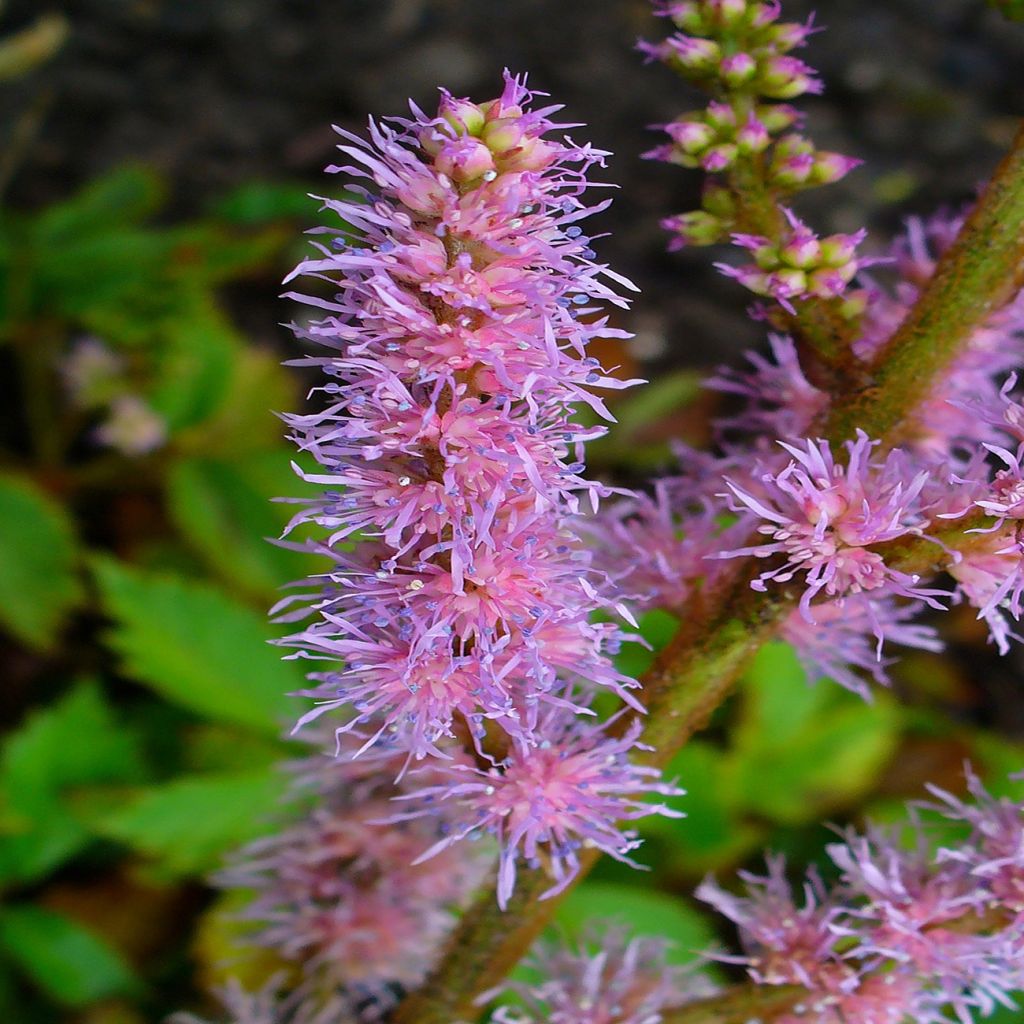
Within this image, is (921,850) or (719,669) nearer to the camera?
(719,669)

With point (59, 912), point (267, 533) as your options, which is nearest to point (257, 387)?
point (267, 533)

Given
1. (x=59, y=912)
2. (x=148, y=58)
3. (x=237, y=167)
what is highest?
(x=148, y=58)

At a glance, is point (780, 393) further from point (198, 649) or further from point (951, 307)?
point (198, 649)

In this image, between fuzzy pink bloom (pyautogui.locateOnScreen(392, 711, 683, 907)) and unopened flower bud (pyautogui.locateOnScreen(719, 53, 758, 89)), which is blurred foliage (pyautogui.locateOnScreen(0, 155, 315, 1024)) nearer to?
fuzzy pink bloom (pyautogui.locateOnScreen(392, 711, 683, 907))

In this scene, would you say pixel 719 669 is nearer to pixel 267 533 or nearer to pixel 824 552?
pixel 824 552

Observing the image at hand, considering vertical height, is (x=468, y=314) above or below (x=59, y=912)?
above

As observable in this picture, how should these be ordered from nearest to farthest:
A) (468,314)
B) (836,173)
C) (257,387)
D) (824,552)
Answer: (468,314)
(824,552)
(836,173)
(257,387)

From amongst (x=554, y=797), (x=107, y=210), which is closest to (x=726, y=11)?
(x=554, y=797)
